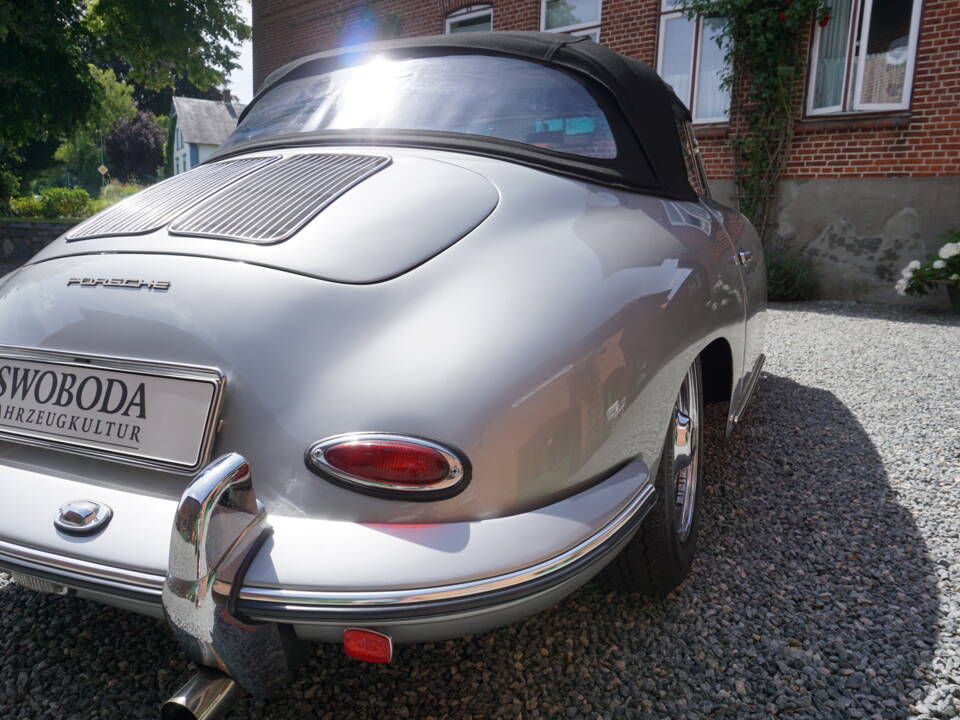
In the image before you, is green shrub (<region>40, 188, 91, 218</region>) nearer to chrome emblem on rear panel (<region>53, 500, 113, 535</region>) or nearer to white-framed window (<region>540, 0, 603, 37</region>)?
white-framed window (<region>540, 0, 603, 37</region>)

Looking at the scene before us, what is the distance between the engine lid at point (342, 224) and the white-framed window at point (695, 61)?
27.3 ft

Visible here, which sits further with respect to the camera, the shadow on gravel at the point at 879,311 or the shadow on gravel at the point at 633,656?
the shadow on gravel at the point at 879,311

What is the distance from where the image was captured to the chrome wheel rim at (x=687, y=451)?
202cm

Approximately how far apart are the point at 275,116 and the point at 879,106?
7833mm

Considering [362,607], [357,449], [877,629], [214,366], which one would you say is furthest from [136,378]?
[877,629]

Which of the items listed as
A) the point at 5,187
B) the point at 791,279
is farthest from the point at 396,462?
the point at 5,187

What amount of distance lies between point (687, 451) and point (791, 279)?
23.3 feet

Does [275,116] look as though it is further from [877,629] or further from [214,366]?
[877,629]

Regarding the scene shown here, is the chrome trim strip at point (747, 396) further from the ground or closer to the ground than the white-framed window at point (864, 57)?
closer to the ground

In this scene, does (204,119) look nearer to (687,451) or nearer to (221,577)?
(687,451)

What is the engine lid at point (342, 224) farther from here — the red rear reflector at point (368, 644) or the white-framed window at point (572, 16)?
the white-framed window at point (572, 16)

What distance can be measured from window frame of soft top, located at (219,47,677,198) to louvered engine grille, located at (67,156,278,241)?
204 mm

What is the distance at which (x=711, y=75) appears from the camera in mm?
9156

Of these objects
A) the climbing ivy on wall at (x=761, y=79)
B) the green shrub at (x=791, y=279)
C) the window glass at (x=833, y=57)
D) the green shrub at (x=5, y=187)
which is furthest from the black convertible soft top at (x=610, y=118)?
the green shrub at (x=5, y=187)
